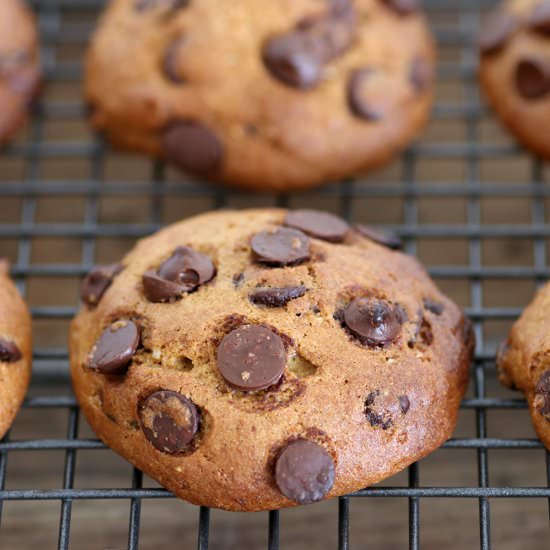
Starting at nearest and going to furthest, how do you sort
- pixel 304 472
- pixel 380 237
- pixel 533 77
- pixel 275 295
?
1. pixel 304 472
2. pixel 275 295
3. pixel 380 237
4. pixel 533 77

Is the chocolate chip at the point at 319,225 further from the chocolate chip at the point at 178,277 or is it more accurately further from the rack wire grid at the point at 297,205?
the rack wire grid at the point at 297,205

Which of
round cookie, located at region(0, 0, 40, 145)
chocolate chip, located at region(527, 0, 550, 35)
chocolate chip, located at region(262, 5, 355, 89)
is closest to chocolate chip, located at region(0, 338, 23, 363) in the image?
round cookie, located at region(0, 0, 40, 145)

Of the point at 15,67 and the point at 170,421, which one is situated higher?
the point at 15,67

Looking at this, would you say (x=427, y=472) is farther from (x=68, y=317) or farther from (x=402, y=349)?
(x=68, y=317)

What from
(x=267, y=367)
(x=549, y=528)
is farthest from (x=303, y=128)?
(x=549, y=528)

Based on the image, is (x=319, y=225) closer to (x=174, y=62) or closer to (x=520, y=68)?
(x=174, y=62)

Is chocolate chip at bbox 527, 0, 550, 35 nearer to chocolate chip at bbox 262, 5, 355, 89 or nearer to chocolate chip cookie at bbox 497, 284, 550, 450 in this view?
chocolate chip at bbox 262, 5, 355, 89

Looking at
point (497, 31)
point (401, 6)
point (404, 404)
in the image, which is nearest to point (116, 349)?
point (404, 404)
